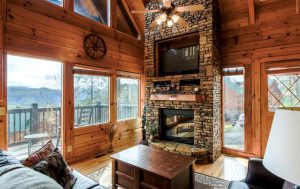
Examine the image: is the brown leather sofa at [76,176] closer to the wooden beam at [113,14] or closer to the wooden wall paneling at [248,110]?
the wooden wall paneling at [248,110]

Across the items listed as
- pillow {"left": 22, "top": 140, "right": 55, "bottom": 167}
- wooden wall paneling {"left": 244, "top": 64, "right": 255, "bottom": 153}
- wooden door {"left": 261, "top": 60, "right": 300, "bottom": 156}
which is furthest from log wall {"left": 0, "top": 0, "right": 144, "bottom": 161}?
→ wooden door {"left": 261, "top": 60, "right": 300, "bottom": 156}

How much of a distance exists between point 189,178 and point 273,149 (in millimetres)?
1735

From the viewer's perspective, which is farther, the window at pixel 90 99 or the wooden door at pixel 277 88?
the window at pixel 90 99

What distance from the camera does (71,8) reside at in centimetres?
372

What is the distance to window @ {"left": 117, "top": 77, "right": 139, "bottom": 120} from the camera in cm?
495

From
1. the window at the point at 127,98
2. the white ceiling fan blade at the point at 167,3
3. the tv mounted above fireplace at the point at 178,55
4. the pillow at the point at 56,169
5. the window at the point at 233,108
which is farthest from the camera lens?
the window at the point at 127,98

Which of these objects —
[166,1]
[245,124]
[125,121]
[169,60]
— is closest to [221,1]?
[169,60]

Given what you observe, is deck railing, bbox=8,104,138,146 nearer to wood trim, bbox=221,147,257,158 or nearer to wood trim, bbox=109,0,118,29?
wood trim, bbox=109,0,118,29

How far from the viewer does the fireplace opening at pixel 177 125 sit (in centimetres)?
421

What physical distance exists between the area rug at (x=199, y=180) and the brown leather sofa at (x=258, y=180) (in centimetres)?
89

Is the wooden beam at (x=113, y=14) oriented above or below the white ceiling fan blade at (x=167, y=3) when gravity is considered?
above

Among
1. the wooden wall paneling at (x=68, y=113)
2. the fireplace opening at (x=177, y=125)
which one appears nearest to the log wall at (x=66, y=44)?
the wooden wall paneling at (x=68, y=113)

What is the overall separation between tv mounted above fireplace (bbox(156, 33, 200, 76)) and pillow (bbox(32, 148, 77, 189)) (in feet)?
10.8

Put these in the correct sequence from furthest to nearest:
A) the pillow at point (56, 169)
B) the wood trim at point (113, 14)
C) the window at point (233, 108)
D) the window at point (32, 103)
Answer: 1. the wood trim at point (113, 14)
2. the window at point (233, 108)
3. the window at point (32, 103)
4. the pillow at point (56, 169)
